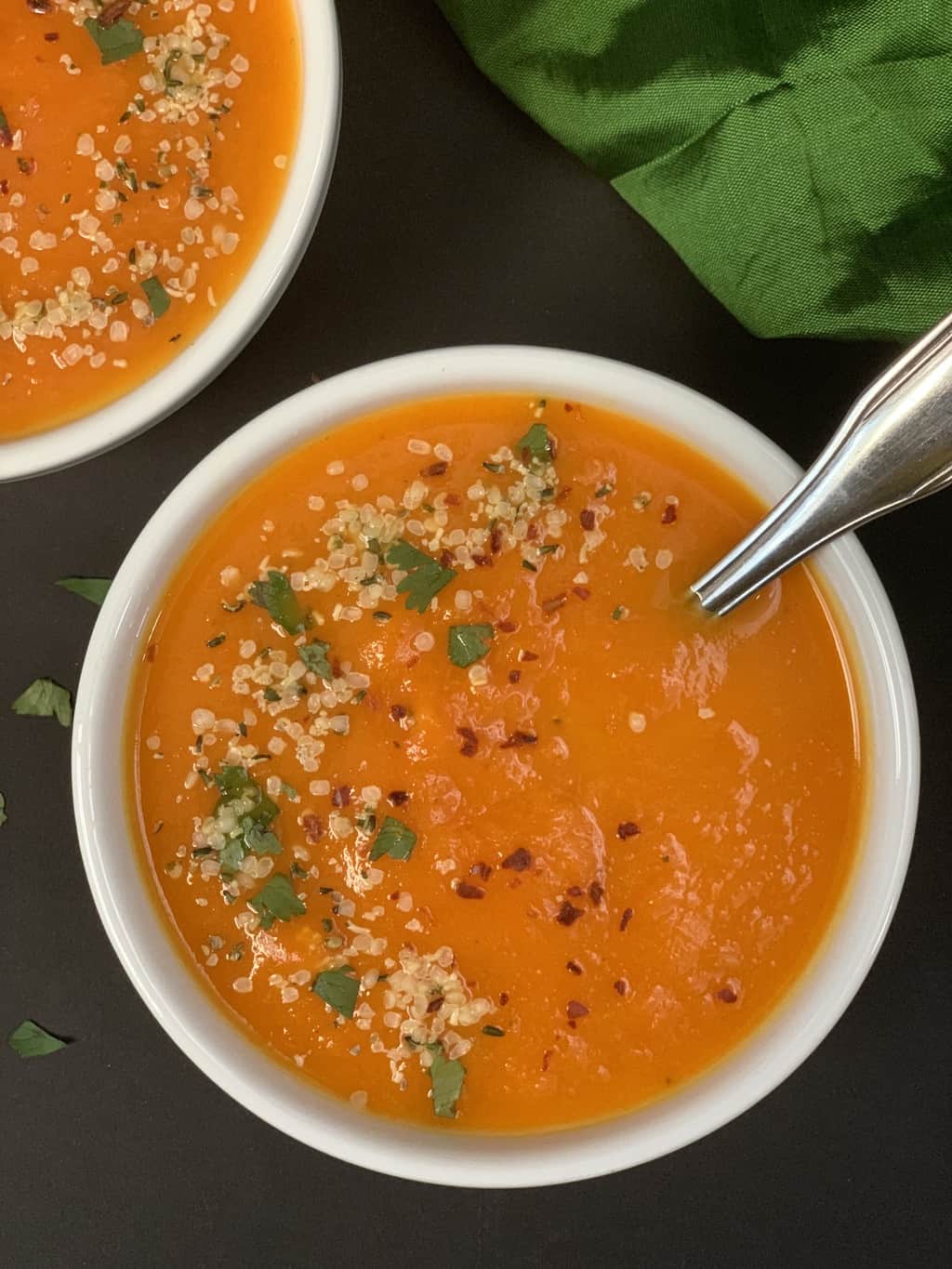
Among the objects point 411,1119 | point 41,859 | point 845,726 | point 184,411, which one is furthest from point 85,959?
point 845,726

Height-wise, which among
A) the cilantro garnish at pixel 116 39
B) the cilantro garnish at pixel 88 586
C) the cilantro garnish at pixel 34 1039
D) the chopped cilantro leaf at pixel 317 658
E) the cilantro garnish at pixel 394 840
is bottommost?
the cilantro garnish at pixel 34 1039

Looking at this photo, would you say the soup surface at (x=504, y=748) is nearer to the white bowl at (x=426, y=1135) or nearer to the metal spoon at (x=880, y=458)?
the white bowl at (x=426, y=1135)

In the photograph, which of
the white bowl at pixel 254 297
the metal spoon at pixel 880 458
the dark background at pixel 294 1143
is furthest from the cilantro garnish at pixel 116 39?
the metal spoon at pixel 880 458

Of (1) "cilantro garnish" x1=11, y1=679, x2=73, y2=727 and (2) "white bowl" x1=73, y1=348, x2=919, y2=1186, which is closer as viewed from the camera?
(2) "white bowl" x1=73, y1=348, x2=919, y2=1186

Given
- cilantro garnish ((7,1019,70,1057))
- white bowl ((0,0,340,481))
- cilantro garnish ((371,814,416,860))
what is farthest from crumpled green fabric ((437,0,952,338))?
cilantro garnish ((7,1019,70,1057))

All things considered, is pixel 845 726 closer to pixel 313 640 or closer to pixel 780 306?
pixel 780 306

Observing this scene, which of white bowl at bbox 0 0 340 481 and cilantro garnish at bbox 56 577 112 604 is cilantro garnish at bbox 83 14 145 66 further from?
cilantro garnish at bbox 56 577 112 604

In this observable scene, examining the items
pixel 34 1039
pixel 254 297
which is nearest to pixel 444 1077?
pixel 34 1039
